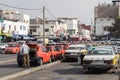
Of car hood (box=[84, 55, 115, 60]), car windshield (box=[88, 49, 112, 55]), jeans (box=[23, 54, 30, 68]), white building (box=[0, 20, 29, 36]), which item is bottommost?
jeans (box=[23, 54, 30, 68])

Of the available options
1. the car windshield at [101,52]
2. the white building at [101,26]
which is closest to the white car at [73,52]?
the car windshield at [101,52]

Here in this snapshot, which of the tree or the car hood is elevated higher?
the tree

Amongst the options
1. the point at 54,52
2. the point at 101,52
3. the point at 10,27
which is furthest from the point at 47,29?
the point at 101,52

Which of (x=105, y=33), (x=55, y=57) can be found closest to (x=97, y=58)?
(x=55, y=57)

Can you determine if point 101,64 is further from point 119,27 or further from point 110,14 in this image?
point 110,14

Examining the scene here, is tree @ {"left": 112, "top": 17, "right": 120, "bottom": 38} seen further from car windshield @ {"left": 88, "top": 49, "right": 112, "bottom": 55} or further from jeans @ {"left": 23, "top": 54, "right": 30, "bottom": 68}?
car windshield @ {"left": 88, "top": 49, "right": 112, "bottom": 55}

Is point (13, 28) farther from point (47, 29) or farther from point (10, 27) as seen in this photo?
point (47, 29)

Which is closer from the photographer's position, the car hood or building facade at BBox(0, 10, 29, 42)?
the car hood

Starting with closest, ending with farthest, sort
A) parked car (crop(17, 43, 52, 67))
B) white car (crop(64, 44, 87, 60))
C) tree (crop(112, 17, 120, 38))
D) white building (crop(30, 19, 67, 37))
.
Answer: parked car (crop(17, 43, 52, 67)) → white car (crop(64, 44, 87, 60)) → tree (crop(112, 17, 120, 38)) → white building (crop(30, 19, 67, 37))

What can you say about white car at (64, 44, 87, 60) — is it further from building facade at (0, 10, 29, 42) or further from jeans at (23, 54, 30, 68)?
building facade at (0, 10, 29, 42)

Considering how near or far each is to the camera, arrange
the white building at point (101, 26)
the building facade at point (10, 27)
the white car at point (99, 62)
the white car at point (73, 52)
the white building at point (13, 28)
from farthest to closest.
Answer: the white building at point (101, 26) → the white building at point (13, 28) → the building facade at point (10, 27) → the white car at point (73, 52) → the white car at point (99, 62)

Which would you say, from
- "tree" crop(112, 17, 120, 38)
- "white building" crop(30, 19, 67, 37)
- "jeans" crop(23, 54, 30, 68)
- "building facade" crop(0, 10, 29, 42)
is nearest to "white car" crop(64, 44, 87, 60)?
"jeans" crop(23, 54, 30, 68)

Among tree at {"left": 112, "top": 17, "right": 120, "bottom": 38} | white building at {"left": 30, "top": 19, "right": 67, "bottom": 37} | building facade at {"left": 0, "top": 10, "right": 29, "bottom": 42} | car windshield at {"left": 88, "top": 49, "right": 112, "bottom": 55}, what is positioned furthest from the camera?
white building at {"left": 30, "top": 19, "right": 67, "bottom": 37}

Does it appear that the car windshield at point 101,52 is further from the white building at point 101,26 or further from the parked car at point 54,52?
the white building at point 101,26
